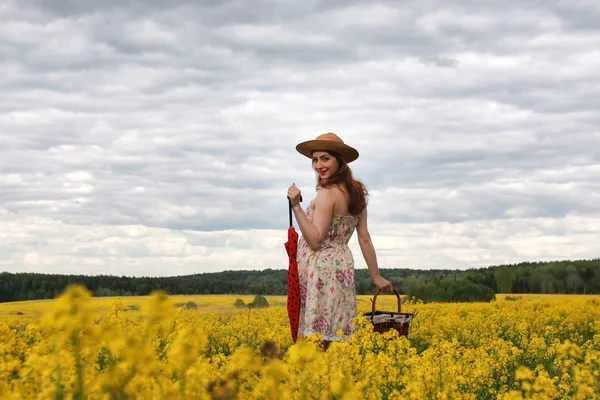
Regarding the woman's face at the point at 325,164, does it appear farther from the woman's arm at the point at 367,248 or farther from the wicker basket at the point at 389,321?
the wicker basket at the point at 389,321

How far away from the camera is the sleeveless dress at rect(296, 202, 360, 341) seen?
6312 millimetres

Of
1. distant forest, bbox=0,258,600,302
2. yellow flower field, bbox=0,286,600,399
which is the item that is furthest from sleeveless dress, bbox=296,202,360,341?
distant forest, bbox=0,258,600,302

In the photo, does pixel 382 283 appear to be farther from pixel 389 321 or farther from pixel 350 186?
pixel 350 186

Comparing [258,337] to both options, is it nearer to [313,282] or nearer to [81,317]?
[313,282]

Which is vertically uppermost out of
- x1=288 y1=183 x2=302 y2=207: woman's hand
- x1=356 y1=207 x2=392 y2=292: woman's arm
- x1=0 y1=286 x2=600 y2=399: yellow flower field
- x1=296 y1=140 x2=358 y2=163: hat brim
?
x1=296 y1=140 x2=358 y2=163: hat brim

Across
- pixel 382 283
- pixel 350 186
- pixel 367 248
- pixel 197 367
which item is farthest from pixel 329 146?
pixel 197 367

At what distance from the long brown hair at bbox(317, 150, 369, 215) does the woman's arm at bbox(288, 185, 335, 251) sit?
141 millimetres

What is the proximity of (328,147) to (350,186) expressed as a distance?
18.2 inches

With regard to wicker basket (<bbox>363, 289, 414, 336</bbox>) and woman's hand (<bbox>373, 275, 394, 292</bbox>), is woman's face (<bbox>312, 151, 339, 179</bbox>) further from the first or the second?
wicker basket (<bbox>363, 289, 414, 336</bbox>)

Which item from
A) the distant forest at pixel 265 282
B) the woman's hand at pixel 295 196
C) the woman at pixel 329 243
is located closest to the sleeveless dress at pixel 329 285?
the woman at pixel 329 243

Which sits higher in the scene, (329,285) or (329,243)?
(329,243)

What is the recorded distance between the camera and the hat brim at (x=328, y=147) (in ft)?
21.5

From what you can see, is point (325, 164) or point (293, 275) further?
point (325, 164)

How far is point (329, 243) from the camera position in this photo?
21.2ft
